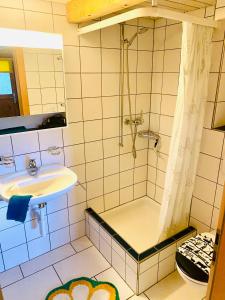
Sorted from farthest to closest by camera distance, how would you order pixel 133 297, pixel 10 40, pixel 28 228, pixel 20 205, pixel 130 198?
1. pixel 130 198
2. pixel 28 228
3. pixel 133 297
4. pixel 10 40
5. pixel 20 205

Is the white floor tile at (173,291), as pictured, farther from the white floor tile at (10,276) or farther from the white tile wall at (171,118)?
the white floor tile at (10,276)

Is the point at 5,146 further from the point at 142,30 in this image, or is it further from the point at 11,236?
the point at 142,30

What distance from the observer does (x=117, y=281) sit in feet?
6.17

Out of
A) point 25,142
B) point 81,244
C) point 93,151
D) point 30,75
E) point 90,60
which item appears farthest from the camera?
point 81,244

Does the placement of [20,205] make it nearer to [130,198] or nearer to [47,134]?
[47,134]

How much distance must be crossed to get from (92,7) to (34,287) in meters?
2.09

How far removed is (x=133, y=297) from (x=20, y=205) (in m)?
1.12

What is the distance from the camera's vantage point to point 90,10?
1475mm

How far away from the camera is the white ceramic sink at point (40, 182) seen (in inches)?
65.1

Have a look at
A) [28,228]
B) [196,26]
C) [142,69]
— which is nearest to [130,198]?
[28,228]

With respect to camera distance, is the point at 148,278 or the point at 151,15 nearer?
the point at 151,15

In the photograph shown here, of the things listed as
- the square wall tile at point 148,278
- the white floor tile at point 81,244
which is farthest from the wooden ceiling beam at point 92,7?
the white floor tile at point 81,244

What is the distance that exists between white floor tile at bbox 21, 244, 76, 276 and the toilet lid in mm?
1078

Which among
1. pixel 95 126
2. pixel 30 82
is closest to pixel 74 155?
pixel 95 126
